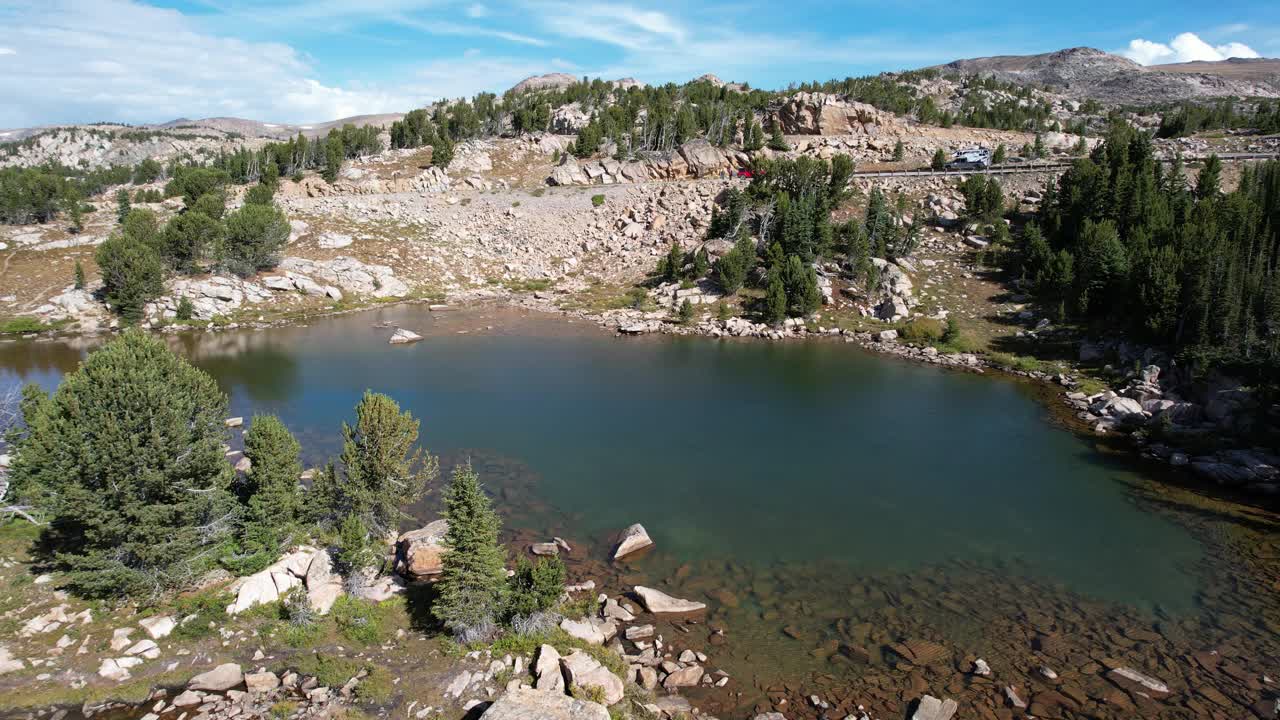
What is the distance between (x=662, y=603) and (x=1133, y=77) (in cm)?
20001

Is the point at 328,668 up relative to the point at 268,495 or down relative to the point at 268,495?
down

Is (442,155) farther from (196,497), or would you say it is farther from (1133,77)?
(1133,77)

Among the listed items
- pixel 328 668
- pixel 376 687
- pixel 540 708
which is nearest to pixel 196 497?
pixel 328 668

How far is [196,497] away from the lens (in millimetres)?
16312

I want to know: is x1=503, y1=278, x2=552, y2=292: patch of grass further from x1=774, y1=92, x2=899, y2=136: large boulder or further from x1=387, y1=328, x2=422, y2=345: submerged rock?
x1=774, y1=92, x2=899, y2=136: large boulder

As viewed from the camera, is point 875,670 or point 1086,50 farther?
point 1086,50

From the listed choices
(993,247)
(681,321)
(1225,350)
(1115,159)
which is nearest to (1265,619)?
(1225,350)

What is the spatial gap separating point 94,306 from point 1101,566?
6515cm

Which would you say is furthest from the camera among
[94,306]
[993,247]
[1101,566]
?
[993,247]

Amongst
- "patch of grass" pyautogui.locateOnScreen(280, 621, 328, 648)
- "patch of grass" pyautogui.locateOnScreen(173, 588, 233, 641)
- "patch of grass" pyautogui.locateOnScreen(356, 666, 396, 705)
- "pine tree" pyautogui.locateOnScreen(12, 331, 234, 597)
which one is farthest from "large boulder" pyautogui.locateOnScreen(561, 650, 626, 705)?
"pine tree" pyautogui.locateOnScreen(12, 331, 234, 597)

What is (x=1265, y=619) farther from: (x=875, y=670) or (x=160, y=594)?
(x=160, y=594)

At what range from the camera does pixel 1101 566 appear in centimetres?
1925

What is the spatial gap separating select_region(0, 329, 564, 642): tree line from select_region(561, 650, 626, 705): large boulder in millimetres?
1692

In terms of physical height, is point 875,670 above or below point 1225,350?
below
